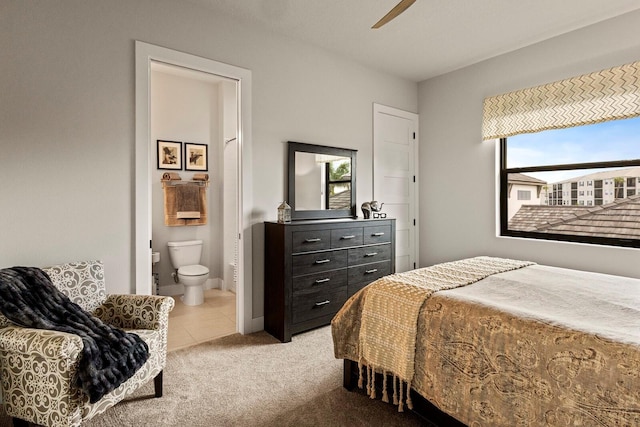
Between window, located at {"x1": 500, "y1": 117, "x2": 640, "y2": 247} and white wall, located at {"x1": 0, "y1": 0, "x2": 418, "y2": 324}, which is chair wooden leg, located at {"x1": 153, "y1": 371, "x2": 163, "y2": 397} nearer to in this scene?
white wall, located at {"x1": 0, "y1": 0, "x2": 418, "y2": 324}

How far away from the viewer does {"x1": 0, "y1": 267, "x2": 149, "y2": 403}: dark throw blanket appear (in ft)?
5.10

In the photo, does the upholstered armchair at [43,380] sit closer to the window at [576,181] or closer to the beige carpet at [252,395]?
the beige carpet at [252,395]

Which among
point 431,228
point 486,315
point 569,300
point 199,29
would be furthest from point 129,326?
point 431,228

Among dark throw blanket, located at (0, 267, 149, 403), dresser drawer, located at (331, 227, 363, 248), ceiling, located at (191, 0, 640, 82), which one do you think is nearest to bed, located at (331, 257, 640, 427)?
dresser drawer, located at (331, 227, 363, 248)

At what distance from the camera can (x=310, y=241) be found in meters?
3.06

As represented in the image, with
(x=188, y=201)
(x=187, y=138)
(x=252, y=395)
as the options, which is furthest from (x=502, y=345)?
(x=187, y=138)

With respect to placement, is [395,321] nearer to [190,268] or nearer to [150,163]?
[150,163]

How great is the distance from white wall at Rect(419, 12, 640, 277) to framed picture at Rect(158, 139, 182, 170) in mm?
3312

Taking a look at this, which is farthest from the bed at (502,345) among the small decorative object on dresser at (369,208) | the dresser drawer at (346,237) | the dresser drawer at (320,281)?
the small decorative object on dresser at (369,208)

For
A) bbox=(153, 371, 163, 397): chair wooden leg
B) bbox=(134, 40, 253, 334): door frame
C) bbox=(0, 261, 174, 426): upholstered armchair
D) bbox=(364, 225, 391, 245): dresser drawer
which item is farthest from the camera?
bbox=(364, 225, 391, 245): dresser drawer

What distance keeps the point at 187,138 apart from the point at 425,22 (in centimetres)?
323

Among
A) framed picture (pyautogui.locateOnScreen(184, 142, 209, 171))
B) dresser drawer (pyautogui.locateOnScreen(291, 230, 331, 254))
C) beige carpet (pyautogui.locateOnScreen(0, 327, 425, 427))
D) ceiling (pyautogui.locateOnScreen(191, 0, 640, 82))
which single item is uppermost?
ceiling (pyautogui.locateOnScreen(191, 0, 640, 82))

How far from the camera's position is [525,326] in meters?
1.43

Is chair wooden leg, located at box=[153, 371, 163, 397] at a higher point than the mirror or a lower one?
lower
